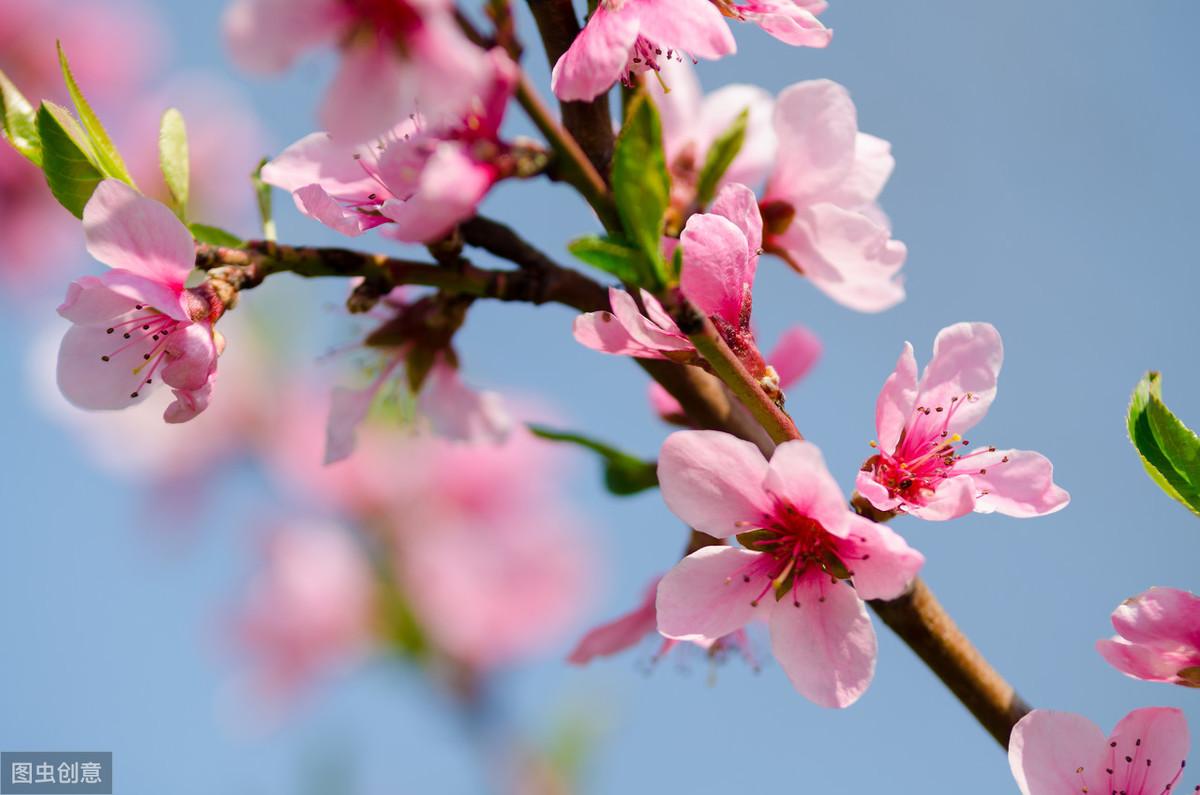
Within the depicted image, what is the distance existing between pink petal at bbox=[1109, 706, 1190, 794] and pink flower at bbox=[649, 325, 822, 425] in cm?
43

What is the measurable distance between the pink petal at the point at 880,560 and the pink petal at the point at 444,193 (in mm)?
334

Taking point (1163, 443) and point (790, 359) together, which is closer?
point (1163, 443)

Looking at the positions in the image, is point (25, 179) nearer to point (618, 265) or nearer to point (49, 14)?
point (49, 14)

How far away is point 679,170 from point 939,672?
0.57 metres

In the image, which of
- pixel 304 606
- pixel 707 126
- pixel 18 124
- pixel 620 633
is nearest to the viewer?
pixel 18 124

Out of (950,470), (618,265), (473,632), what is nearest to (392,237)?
(618,265)

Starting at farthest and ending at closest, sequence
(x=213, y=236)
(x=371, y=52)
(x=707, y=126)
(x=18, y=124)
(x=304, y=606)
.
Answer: (x=304, y=606)
(x=707, y=126)
(x=213, y=236)
(x=18, y=124)
(x=371, y=52)

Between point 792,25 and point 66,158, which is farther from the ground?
point 792,25

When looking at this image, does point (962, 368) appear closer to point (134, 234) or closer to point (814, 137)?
point (814, 137)

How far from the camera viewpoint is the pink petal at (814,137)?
1.07 metres

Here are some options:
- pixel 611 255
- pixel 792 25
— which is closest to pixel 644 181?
pixel 611 255

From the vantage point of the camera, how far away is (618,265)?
69 centimetres

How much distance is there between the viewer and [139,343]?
37.8 inches

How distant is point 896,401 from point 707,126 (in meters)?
0.50
